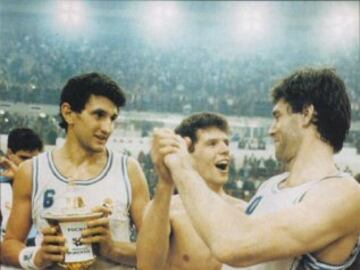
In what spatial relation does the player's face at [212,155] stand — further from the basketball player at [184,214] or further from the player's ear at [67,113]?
the player's ear at [67,113]

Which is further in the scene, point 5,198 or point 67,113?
point 5,198

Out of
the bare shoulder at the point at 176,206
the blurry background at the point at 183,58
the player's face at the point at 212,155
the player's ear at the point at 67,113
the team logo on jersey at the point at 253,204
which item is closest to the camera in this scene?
the team logo on jersey at the point at 253,204

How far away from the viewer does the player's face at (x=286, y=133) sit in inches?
57.0

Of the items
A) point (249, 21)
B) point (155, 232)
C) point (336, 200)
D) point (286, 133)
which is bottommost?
point (155, 232)

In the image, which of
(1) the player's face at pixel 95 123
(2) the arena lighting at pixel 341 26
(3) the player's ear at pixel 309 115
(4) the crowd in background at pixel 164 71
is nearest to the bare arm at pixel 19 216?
(1) the player's face at pixel 95 123

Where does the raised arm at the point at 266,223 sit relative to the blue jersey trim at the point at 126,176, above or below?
above

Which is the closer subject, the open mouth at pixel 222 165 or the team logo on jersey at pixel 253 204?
the team logo on jersey at pixel 253 204

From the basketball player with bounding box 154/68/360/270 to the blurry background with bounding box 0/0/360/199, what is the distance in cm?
249

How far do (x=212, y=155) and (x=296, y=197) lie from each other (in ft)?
4.29

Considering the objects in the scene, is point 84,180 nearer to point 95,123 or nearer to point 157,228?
point 95,123

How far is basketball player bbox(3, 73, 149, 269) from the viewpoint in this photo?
1889 mm

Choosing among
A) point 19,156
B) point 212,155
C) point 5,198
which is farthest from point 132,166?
point 5,198

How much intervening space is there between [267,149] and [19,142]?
124 inches

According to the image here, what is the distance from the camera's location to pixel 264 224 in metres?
1.20
